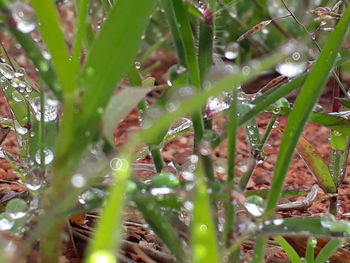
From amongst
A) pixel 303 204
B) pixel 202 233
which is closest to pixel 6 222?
pixel 202 233

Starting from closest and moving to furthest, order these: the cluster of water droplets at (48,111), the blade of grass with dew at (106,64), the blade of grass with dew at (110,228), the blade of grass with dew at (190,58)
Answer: the blade of grass with dew at (110,228) → the blade of grass with dew at (106,64) → the blade of grass with dew at (190,58) → the cluster of water droplets at (48,111)

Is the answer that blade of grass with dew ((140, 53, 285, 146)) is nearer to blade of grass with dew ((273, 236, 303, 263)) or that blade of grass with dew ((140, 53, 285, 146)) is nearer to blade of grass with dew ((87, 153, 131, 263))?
blade of grass with dew ((87, 153, 131, 263))

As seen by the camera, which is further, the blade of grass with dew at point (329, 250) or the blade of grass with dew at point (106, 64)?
the blade of grass with dew at point (329, 250)

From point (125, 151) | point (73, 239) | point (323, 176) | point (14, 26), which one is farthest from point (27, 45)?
point (323, 176)

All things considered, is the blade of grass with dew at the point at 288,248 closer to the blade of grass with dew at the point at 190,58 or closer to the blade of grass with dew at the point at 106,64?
the blade of grass with dew at the point at 190,58

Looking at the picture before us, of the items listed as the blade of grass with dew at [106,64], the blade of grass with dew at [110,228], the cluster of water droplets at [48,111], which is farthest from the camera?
the cluster of water droplets at [48,111]

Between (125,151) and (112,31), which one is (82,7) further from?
(125,151)

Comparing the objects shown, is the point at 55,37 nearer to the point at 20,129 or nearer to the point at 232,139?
the point at 232,139

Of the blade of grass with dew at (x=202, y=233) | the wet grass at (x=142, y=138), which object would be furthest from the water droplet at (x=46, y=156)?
the blade of grass with dew at (x=202, y=233)

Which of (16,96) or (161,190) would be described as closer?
(161,190)
